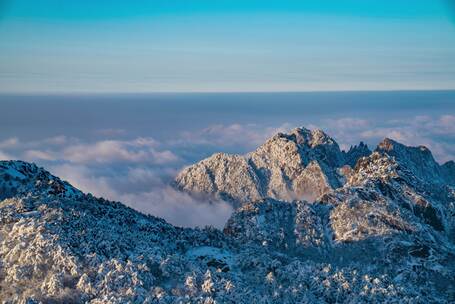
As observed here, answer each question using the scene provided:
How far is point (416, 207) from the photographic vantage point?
133 m

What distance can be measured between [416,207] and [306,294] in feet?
197

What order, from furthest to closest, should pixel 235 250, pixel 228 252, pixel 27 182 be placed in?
pixel 27 182 → pixel 235 250 → pixel 228 252

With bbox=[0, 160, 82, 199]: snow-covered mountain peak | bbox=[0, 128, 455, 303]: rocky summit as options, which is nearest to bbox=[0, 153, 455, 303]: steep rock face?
bbox=[0, 128, 455, 303]: rocky summit

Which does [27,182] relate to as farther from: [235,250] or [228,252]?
[235,250]

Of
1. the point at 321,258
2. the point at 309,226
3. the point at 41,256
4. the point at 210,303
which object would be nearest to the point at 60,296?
the point at 41,256

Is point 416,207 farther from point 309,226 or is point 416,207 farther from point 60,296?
point 60,296

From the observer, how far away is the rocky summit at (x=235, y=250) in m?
73.8

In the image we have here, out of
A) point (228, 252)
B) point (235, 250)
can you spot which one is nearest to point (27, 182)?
point (228, 252)

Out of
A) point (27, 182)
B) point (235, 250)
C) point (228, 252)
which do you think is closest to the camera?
point (228, 252)

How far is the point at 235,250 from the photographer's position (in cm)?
9850

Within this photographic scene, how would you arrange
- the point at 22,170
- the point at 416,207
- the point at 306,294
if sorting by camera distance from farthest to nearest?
the point at 416,207, the point at 22,170, the point at 306,294

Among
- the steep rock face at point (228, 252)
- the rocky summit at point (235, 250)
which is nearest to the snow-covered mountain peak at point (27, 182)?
the rocky summit at point (235, 250)

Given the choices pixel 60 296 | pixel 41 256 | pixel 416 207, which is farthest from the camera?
pixel 416 207

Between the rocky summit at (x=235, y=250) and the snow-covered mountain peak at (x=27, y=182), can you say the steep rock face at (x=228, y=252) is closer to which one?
the rocky summit at (x=235, y=250)
